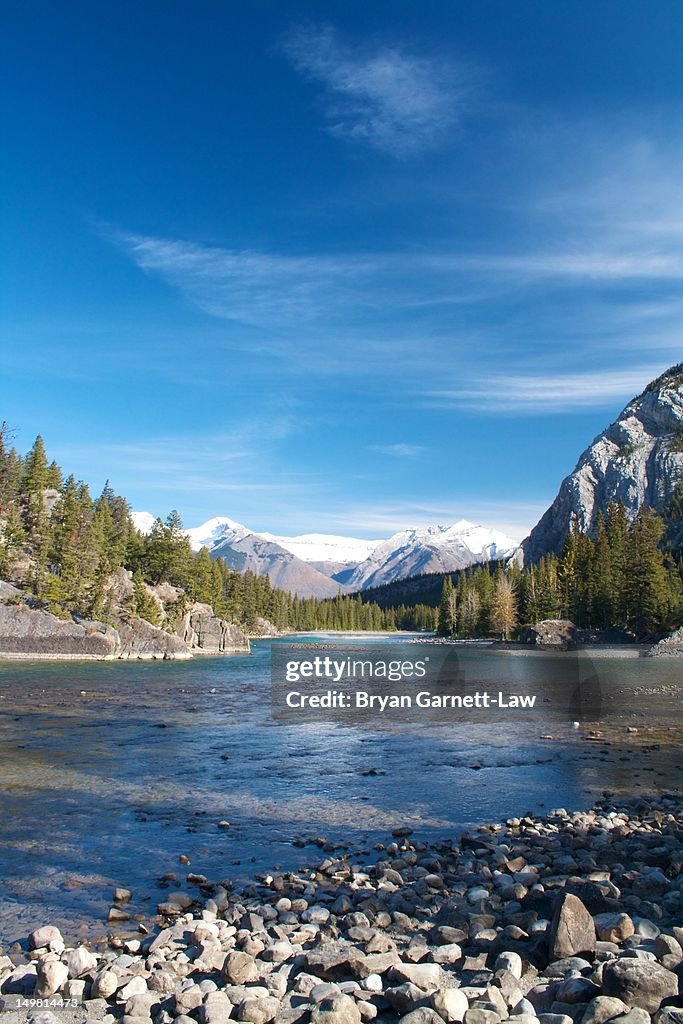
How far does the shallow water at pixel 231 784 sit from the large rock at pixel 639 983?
7618 mm

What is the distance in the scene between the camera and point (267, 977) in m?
8.29

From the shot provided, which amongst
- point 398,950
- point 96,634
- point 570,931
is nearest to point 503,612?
point 96,634

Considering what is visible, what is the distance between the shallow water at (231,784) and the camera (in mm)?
13484

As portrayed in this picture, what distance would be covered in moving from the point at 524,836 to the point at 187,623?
104 m

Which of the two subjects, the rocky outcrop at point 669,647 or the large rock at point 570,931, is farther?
the rocky outcrop at point 669,647

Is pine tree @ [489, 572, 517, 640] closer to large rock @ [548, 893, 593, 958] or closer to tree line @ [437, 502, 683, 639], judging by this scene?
tree line @ [437, 502, 683, 639]

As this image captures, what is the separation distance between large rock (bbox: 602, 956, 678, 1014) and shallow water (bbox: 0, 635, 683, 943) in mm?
7618

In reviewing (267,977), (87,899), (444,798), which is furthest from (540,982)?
(444,798)

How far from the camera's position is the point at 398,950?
9430 mm

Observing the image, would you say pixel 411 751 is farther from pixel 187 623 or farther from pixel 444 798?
pixel 187 623

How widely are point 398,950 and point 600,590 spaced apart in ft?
370

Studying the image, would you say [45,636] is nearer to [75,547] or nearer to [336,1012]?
[75,547]

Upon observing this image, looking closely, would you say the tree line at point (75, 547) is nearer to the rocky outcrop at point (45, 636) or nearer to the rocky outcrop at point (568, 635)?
the rocky outcrop at point (45, 636)

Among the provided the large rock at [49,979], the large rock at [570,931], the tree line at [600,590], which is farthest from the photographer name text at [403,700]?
the tree line at [600,590]
